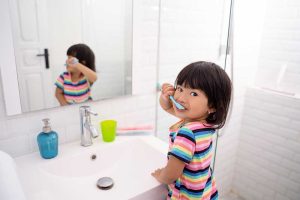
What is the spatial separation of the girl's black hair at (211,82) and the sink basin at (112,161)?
35cm

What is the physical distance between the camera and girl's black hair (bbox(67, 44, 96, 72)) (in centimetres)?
100

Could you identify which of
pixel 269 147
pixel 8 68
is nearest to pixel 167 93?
pixel 8 68

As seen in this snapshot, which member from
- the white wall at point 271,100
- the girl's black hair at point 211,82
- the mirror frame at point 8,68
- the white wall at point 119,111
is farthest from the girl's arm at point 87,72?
the white wall at point 271,100

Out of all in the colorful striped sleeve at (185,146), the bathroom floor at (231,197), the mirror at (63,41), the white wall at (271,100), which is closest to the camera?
the colorful striped sleeve at (185,146)

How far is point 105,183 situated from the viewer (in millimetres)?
946

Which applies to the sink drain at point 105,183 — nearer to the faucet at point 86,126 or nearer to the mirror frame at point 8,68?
the faucet at point 86,126

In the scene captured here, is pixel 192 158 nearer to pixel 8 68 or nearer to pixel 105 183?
pixel 105 183

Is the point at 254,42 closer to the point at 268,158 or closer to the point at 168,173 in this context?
the point at 268,158

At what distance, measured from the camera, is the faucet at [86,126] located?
40.0 inches

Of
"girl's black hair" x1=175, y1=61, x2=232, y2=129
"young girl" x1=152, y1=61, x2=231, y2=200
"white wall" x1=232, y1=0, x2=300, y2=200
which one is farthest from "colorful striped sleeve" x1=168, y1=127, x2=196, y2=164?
"white wall" x1=232, y1=0, x2=300, y2=200

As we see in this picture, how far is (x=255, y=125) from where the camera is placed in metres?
1.93

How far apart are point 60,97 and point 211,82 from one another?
62 cm

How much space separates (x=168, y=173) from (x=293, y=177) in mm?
1439

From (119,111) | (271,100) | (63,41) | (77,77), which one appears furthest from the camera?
(271,100)
